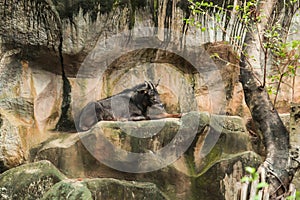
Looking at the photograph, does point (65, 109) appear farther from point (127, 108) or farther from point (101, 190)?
point (101, 190)

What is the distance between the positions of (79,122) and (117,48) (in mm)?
1683

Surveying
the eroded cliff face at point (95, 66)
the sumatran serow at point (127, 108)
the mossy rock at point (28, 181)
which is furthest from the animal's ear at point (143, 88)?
the mossy rock at point (28, 181)

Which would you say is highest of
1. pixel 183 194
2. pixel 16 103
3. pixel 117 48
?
pixel 117 48

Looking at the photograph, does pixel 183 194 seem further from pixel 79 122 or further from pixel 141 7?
pixel 141 7

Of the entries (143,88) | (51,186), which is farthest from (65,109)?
(51,186)

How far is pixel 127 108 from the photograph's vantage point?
915 centimetres

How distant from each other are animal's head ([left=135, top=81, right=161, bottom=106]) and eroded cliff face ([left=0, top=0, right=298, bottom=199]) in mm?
835

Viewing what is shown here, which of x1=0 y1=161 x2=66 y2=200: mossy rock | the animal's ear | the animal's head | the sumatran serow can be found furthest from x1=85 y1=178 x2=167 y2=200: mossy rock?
the animal's ear

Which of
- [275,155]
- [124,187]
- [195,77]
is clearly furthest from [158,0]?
[275,155]

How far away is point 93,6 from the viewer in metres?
9.03

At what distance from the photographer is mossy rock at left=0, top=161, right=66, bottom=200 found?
6934mm

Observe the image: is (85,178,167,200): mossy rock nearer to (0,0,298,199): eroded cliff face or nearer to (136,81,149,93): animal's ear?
(0,0,298,199): eroded cliff face

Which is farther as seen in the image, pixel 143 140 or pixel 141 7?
pixel 141 7

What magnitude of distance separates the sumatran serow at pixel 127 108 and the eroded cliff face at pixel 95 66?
2.04 ft
